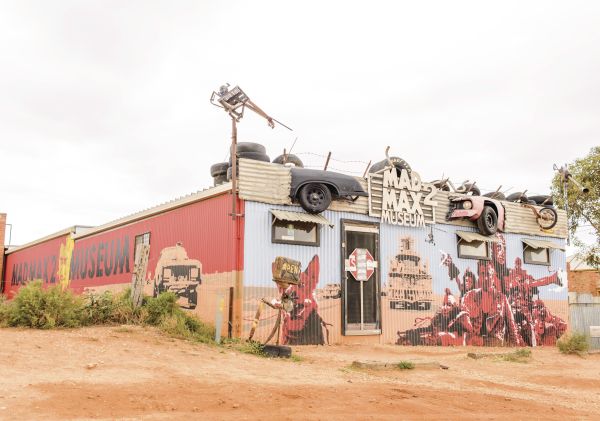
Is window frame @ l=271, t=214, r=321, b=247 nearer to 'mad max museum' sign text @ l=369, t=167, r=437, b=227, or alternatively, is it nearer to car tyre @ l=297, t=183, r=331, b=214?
car tyre @ l=297, t=183, r=331, b=214

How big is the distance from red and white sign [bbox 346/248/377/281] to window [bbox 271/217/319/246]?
126 cm

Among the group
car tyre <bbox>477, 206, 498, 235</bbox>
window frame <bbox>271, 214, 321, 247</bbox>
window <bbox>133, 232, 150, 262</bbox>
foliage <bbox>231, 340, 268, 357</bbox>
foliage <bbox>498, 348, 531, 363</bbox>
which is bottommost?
foliage <bbox>498, 348, 531, 363</bbox>

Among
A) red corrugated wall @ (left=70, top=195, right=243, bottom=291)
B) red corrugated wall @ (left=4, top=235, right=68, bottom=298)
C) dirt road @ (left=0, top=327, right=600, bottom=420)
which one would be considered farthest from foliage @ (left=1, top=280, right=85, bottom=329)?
red corrugated wall @ (left=4, top=235, right=68, bottom=298)

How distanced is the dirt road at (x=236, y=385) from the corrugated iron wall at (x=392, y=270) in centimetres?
226

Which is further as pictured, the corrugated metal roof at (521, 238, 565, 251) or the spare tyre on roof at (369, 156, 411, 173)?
the corrugated metal roof at (521, 238, 565, 251)

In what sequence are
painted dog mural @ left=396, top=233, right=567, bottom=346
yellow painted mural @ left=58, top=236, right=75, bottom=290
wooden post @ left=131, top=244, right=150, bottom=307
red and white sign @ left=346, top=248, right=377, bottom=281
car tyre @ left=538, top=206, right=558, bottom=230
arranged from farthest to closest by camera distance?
yellow painted mural @ left=58, top=236, right=75, bottom=290, car tyre @ left=538, top=206, right=558, bottom=230, painted dog mural @ left=396, top=233, right=567, bottom=346, red and white sign @ left=346, top=248, right=377, bottom=281, wooden post @ left=131, top=244, right=150, bottom=307

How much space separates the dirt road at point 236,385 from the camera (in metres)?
6.49

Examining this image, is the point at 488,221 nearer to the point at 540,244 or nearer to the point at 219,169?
the point at 540,244

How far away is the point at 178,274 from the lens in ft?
53.6

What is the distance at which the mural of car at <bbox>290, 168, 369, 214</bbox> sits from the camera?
1469cm

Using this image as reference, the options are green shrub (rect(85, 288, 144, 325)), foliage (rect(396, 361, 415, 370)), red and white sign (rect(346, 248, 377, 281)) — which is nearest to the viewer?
foliage (rect(396, 361, 415, 370))

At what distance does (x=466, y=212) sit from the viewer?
707 inches

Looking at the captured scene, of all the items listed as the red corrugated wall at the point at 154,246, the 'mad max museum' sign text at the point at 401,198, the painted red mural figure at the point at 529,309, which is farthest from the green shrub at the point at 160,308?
the painted red mural figure at the point at 529,309

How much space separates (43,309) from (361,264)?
26.4 ft
